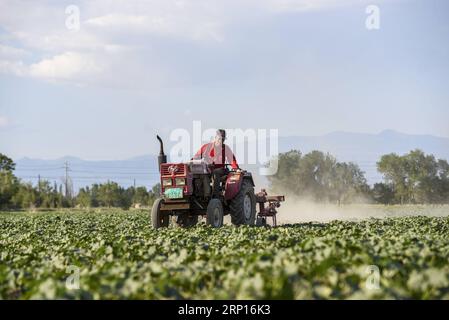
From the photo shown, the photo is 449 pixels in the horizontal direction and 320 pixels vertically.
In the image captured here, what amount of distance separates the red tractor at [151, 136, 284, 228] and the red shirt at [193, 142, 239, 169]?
0.32 m

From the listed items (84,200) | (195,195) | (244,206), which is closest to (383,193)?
(84,200)

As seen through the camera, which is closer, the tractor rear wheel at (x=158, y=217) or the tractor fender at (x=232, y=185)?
the tractor rear wheel at (x=158, y=217)

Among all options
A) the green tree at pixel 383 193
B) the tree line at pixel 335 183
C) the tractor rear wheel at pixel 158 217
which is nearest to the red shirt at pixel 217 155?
the tractor rear wheel at pixel 158 217

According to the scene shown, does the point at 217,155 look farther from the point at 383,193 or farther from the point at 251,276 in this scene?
the point at 383,193

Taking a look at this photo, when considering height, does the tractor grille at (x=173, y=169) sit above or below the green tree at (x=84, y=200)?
above

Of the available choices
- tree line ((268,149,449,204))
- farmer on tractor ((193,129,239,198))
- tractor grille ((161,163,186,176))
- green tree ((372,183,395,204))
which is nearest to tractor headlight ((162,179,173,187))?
tractor grille ((161,163,186,176))

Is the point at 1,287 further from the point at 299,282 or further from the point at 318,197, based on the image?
the point at 318,197

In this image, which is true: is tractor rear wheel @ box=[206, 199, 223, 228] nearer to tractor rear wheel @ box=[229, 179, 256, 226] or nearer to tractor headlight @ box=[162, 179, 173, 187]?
tractor rear wheel @ box=[229, 179, 256, 226]

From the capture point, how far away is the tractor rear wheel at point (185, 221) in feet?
63.4

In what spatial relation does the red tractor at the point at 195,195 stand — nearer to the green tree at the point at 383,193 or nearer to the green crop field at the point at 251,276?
the green crop field at the point at 251,276

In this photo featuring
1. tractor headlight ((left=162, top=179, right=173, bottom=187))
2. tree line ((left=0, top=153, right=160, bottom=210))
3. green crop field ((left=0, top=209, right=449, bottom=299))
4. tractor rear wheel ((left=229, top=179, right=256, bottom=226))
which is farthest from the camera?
tree line ((left=0, top=153, right=160, bottom=210))

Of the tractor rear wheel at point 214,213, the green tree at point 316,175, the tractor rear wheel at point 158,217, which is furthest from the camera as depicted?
the green tree at point 316,175

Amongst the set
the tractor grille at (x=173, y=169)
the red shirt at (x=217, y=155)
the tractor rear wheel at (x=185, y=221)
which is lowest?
the tractor rear wheel at (x=185, y=221)

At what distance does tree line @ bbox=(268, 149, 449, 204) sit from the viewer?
8950cm
